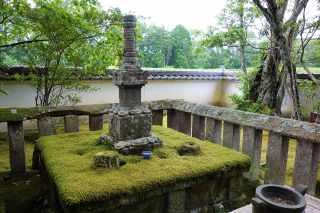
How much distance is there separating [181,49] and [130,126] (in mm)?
17389

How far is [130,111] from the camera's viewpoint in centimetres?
285

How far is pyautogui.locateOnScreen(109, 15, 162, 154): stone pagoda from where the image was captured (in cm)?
278

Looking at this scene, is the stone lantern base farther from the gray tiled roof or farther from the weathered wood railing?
the gray tiled roof

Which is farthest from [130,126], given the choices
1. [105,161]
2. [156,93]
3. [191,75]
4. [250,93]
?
[191,75]

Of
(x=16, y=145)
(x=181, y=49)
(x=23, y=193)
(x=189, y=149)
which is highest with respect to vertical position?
(x=181, y=49)

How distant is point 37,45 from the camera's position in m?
5.53

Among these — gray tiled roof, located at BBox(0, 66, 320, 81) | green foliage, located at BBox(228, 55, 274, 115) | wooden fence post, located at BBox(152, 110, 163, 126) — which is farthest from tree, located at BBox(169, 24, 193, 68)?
wooden fence post, located at BBox(152, 110, 163, 126)

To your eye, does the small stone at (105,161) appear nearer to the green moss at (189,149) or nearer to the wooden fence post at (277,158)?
the green moss at (189,149)

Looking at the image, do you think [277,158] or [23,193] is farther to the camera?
[23,193]

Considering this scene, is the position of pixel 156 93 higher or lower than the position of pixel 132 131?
lower

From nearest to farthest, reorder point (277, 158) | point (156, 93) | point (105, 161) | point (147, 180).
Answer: point (147, 180) < point (105, 161) < point (277, 158) < point (156, 93)

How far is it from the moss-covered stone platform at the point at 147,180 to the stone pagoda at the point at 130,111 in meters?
0.18

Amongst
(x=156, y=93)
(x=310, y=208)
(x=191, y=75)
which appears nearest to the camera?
(x=310, y=208)

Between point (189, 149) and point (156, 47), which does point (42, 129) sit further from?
point (156, 47)
